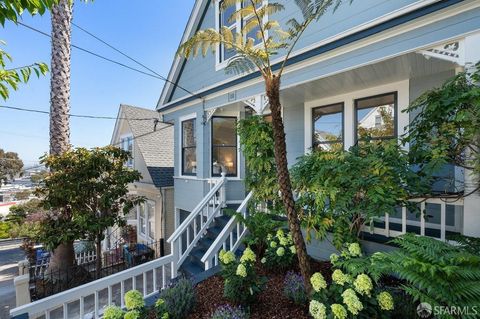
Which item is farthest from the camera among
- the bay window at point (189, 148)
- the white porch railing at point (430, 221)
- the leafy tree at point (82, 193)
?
the bay window at point (189, 148)

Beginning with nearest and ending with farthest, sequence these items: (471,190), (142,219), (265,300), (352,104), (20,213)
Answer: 1. (471,190)
2. (265,300)
3. (352,104)
4. (20,213)
5. (142,219)

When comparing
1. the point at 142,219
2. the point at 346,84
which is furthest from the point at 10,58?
the point at 142,219

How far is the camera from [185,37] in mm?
8164

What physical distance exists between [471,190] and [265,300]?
114 inches

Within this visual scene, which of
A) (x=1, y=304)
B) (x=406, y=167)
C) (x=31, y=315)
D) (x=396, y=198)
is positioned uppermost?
(x=406, y=167)

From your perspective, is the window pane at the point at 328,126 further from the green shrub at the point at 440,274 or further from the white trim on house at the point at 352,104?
the green shrub at the point at 440,274

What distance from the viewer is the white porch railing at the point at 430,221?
303 cm

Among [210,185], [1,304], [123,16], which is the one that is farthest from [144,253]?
[123,16]

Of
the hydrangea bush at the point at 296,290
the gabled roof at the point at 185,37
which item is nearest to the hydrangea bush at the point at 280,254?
the hydrangea bush at the point at 296,290

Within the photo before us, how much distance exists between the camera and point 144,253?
31.3 feet

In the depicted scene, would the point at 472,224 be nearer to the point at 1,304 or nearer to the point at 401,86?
the point at 401,86

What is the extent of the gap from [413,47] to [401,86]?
46.5 inches

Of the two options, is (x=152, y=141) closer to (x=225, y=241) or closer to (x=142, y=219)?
(x=142, y=219)

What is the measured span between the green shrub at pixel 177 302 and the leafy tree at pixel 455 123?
326cm
